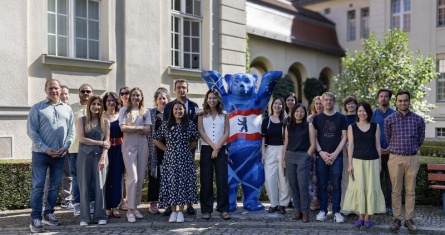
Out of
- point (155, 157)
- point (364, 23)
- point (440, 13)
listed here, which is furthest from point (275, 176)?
point (364, 23)

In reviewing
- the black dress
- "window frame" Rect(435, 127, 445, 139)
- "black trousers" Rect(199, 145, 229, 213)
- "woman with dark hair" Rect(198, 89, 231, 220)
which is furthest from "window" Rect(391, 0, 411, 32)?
the black dress

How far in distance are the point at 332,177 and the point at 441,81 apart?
67.5ft

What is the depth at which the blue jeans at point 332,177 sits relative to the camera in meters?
7.14

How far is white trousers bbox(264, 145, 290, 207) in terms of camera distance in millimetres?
7621

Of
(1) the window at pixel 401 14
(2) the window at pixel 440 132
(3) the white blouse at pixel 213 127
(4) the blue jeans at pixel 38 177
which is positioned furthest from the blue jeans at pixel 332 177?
(1) the window at pixel 401 14

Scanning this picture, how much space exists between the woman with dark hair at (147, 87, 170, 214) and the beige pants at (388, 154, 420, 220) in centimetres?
332

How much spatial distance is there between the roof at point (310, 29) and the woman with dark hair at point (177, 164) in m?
16.8

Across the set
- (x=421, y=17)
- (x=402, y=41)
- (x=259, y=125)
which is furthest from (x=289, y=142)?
(x=421, y=17)

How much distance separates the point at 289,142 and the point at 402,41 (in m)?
14.1

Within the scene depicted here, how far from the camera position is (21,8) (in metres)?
9.25

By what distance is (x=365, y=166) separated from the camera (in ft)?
22.2

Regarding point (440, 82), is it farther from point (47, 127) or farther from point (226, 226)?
point (47, 127)

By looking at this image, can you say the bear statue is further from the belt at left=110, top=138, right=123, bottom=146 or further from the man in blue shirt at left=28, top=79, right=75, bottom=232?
the man in blue shirt at left=28, top=79, right=75, bottom=232

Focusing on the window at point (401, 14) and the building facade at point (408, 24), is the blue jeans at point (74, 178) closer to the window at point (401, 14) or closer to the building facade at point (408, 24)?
the building facade at point (408, 24)
